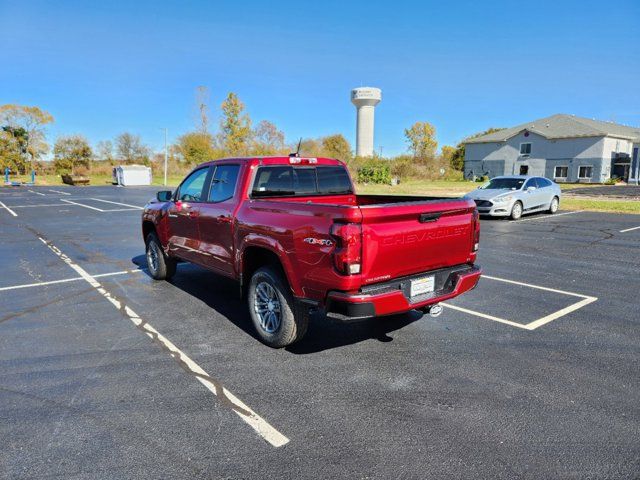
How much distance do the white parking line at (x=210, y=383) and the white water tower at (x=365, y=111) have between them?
107 metres

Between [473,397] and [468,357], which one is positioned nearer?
[473,397]

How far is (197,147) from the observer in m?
58.4

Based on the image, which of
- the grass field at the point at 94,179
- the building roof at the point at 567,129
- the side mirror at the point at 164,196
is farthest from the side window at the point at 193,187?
the building roof at the point at 567,129

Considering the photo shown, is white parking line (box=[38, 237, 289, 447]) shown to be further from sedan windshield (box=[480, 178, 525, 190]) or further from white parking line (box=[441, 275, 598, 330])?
sedan windshield (box=[480, 178, 525, 190])

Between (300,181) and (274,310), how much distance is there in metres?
1.69

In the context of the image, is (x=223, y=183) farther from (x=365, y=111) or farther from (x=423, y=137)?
(x=365, y=111)

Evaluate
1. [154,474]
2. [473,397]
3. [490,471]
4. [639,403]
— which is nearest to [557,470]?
[490,471]

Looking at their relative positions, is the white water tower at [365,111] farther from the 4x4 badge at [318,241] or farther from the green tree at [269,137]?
the 4x4 badge at [318,241]

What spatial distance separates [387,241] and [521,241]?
8.82 m

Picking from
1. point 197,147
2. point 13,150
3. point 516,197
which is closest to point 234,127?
point 197,147

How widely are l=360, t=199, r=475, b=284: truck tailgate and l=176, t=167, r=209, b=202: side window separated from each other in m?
2.90

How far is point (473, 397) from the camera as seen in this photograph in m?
3.59

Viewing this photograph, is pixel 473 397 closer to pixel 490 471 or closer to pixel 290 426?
pixel 490 471

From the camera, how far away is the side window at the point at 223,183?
5.21 metres
